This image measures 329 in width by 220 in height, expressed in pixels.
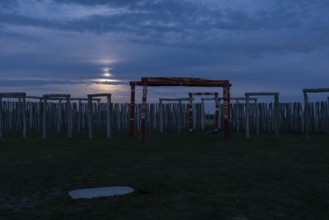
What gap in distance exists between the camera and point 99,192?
6.26 metres

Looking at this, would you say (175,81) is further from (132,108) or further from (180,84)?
(132,108)

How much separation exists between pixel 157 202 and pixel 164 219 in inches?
Answer: 31.1

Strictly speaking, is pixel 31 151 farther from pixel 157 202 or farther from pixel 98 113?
pixel 98 113


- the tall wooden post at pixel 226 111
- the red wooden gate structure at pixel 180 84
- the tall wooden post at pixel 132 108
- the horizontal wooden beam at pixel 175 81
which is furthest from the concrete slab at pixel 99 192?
the tall wooden post at pixel 132 108

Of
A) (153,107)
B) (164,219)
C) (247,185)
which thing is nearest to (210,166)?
(247,185)

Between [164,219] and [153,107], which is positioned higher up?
[153,107]

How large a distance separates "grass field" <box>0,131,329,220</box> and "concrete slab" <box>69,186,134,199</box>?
0.51ft

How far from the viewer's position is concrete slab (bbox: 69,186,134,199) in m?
6.01

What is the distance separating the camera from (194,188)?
6.51 meters

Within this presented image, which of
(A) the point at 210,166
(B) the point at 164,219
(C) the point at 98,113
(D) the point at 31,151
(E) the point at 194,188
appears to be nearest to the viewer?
(B) the point at 164,219

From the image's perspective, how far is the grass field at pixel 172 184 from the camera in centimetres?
521

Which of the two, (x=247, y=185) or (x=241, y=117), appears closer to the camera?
(x=247, y=185)

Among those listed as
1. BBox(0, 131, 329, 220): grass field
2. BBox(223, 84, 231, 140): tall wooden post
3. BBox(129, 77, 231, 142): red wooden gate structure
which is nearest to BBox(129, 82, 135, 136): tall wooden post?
BBox(129, 77, 231, 142): red wooden gate structure

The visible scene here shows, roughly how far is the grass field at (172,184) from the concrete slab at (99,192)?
0.51ft
